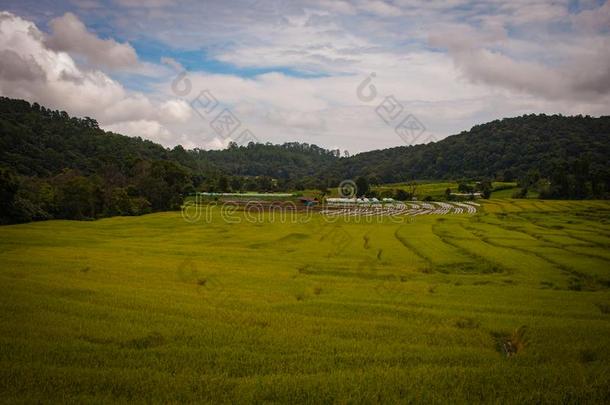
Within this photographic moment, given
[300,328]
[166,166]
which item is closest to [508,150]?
[166,166]

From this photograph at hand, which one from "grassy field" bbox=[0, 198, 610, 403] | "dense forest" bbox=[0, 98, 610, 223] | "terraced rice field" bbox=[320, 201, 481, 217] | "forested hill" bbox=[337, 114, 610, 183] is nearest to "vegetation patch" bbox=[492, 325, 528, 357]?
"grassy field" bbox=[0, 198, 610, 403]

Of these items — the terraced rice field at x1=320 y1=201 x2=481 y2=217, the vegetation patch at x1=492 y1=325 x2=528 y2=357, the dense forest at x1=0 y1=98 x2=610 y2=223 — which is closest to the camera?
the vegetation patch at x1=492 y1=325 x2=528 y2=357

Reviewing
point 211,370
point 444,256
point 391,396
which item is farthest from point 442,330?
point 444,256

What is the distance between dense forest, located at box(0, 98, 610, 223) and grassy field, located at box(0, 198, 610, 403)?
3822 cm

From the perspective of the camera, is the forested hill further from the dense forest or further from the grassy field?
the grassy field

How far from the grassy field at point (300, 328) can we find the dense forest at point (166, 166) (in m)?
38.2

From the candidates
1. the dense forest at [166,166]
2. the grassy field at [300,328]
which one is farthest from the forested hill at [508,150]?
the grassy field at [300,328]

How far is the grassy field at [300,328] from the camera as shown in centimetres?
882

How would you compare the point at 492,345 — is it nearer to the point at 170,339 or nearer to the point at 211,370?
the point at 211,370

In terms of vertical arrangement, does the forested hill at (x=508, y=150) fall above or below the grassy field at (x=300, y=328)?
above

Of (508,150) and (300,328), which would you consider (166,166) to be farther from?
(508,150)

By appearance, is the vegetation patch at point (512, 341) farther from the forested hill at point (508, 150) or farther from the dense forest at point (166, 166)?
the forested hill at point (508, 150)

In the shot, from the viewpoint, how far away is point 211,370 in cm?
952

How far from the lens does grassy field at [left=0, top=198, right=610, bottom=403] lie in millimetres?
8820
